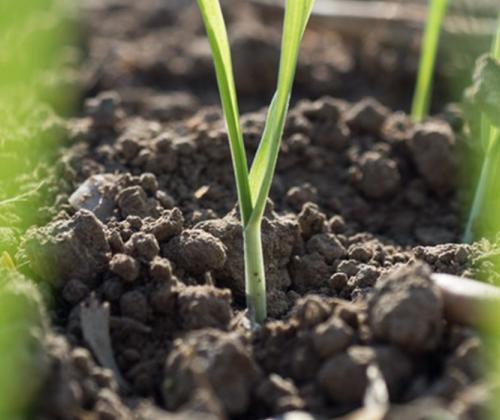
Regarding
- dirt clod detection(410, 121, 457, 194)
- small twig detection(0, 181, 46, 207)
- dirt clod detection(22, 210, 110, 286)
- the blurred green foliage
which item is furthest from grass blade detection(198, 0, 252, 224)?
dirt clod detection(410, 121, 457, 194)

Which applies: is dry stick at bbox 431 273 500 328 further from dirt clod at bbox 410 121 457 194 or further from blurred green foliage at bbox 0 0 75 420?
dirt clod at bbox 410 121 457 194

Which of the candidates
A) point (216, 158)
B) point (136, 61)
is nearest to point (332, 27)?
point (136, 61)

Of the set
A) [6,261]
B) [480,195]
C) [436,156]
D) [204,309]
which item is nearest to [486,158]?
[480,195]

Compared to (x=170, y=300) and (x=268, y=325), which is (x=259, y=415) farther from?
(x=170, y=300)

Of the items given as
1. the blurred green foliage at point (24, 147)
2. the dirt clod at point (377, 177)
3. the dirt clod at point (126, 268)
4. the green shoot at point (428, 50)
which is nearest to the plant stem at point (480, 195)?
the dirt clod at point (377, 177)

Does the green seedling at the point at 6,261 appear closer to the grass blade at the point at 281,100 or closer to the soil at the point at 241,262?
the soil at the point at 241,262

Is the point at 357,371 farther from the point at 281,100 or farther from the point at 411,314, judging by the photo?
the point at 281,100
